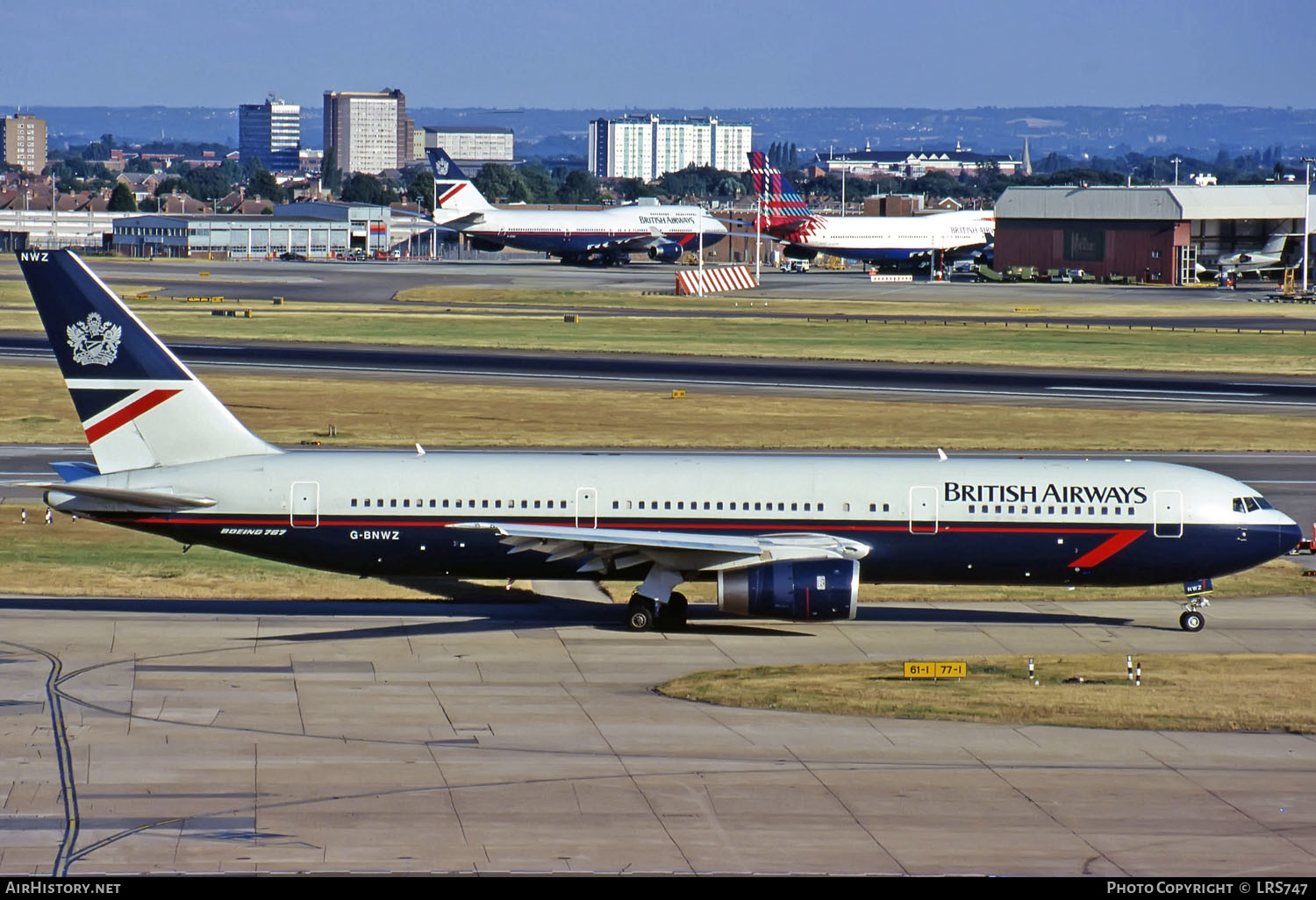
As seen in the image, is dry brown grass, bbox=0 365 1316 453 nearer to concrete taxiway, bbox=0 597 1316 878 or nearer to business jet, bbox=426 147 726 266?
concrete taxiway, bbox=0 597 1316 878

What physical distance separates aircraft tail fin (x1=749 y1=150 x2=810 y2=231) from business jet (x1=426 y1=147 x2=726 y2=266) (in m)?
9.71

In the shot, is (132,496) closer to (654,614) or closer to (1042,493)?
(654,614)

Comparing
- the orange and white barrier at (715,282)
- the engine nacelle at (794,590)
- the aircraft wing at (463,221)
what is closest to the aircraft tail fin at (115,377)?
the engine nacelle at (794,590)

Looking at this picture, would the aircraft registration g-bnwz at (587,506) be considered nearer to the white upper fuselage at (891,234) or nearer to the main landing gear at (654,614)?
the main landing gear at (654,614)

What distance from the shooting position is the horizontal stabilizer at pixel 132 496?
3578 cm

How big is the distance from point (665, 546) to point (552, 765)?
10.1 m

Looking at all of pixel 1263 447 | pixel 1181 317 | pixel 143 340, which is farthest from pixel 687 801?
pixel 1181 317

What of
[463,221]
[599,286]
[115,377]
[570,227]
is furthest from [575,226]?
[115,377]

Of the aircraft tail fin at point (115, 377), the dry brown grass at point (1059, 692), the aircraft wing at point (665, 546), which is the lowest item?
the dry brown grass at point (1059, 692)

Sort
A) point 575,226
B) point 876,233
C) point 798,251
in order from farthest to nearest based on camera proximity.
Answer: point 575,226 < point 798,251 < point 876,233

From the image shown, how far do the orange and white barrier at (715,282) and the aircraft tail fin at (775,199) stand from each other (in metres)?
18.8

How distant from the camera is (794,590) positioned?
1396 inches

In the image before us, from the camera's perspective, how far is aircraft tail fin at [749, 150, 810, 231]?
579ft

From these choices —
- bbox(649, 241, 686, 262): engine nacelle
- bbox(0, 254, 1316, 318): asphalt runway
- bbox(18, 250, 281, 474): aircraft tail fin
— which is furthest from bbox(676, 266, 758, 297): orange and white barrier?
bbox(18, 250, 281, 474): aircraft tail fin
